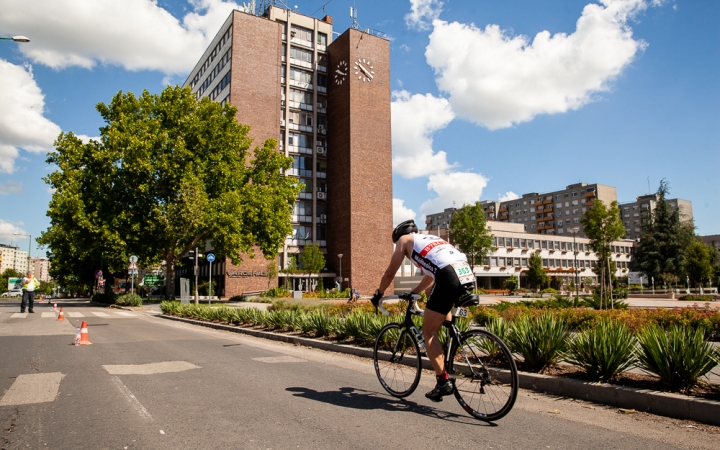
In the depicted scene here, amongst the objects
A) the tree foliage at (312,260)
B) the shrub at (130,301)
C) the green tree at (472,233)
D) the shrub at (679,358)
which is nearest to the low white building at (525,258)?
the green tree at (472,233)

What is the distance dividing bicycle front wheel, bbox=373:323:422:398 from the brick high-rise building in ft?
150

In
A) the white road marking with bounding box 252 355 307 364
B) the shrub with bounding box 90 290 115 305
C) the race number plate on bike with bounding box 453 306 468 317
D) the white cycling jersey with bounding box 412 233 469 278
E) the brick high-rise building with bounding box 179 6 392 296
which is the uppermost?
the brick high-rise building with bounding box 179 6 392 296

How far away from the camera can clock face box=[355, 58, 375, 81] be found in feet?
185

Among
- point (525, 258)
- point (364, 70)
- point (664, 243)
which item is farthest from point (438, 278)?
point (525, 258)

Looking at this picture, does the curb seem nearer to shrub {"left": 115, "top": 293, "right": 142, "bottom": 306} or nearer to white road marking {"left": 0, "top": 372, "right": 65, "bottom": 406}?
white road marking {"left": 0, "top": 372, "right": 65, "bottom": 406}

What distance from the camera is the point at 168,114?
3278 cm

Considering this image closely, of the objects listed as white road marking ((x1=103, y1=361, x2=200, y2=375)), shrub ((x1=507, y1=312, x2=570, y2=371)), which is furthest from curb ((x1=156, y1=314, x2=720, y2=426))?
white road marking ((x1=103, y1=361, x2=200, y2=375))

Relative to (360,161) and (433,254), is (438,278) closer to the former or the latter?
(433,254)

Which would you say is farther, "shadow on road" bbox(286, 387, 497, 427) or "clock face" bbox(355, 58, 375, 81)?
"clock face" bbox(355, 58, 375, 81)

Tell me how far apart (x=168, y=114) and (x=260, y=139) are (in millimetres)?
20278

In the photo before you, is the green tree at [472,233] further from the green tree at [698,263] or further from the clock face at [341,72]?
the clock face at [341,72]

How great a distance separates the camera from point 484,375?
178 inches

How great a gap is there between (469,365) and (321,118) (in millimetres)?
57158

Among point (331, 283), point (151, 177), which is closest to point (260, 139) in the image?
point (331, 283)
